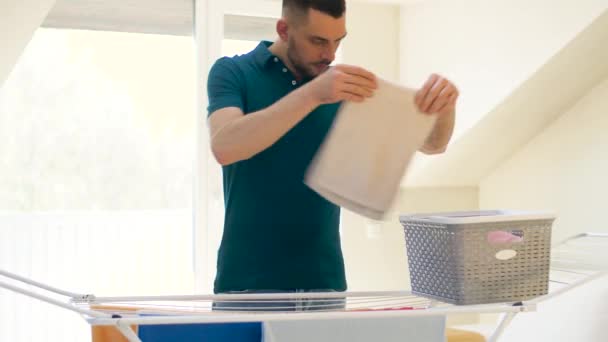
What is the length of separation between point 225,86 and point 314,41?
195mm

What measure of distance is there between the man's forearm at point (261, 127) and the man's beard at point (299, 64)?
0.80ft

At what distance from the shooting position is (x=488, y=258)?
48.6 inches

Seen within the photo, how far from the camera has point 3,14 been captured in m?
2.43

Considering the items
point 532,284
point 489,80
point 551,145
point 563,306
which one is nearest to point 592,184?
point 551,145

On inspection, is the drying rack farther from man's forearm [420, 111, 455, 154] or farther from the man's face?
the man's face

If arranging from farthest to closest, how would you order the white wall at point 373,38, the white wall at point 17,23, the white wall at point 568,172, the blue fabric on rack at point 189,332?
1. the white wall at point 373,38
2. the white wall at point 568,172
3. the white wall at point 17,23
4. the blue fabric on rack at point 189,332

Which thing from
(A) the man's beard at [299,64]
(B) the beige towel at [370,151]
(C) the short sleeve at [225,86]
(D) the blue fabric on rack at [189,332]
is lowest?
(D) the blue fabric on rack at [189,332]

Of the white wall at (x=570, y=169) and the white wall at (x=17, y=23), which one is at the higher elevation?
the white wall at (x=17, y=23)

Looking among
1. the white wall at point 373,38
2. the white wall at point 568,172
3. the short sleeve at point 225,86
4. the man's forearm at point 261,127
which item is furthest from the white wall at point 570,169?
the man's forearm at point 261,127

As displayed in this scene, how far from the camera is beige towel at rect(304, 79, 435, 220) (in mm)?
1241

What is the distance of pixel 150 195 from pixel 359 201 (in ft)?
9.58

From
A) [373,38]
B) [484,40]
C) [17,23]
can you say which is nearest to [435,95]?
[17,23]

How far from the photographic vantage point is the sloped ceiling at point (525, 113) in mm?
2762

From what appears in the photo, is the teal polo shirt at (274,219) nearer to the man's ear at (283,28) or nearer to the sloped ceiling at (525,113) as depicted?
the man's ear at (283,28)
